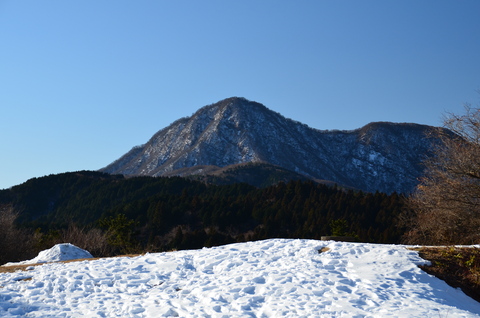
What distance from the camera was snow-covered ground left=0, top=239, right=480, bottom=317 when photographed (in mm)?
10906

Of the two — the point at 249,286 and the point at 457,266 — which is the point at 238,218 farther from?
the point at 249,286

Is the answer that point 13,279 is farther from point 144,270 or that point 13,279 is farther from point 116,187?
point 116,187

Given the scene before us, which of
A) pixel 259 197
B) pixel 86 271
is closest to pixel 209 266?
pixel 86 271

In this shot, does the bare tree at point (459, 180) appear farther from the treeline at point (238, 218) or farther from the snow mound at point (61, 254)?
the treeline at point (238, 218)

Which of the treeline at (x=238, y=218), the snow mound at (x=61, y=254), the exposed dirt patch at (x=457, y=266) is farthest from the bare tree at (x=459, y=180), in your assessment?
the treeline at (x=238, y=218)

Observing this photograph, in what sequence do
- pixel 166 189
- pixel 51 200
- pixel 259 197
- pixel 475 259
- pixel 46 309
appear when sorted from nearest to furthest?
pixel 46 309, pixel 475 259, pixel 259 197, pixel 166 189, pixel 51 200

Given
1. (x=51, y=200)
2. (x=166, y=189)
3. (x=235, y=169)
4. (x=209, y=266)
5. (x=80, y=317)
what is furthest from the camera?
(x=235, y=169)

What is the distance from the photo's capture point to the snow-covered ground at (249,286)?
10906mm

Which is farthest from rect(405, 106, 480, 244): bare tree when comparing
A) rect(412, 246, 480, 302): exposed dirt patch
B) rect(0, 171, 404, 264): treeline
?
rect(0, 171, 404, 264): treeline

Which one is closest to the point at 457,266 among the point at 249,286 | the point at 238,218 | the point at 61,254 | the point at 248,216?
the point at 249,286

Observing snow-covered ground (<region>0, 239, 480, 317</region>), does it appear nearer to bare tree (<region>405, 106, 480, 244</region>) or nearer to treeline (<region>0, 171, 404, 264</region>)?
bare tree (<region>405, 106, 480, 244</region>)

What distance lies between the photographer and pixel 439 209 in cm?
2245

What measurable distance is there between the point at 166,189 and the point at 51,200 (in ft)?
130

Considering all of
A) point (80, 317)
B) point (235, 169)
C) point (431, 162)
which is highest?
point (235, 169)
